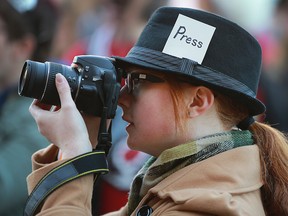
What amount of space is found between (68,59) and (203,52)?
2.54 meters

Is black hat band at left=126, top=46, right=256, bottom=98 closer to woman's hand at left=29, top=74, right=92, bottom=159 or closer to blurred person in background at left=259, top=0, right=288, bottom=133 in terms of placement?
woman's hand at left=29, top=74, right=92, bottom=159

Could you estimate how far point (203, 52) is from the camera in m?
2.59

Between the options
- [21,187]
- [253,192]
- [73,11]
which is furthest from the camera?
[73,11]

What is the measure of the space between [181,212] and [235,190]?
18 centimetres

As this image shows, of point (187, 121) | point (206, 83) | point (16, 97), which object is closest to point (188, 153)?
point (187, 121)

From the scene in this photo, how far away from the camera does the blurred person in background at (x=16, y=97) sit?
3641 mm

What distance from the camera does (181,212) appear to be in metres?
2.45

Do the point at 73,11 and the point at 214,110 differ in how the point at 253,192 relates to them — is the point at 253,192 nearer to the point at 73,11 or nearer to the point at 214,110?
the point at 214,110

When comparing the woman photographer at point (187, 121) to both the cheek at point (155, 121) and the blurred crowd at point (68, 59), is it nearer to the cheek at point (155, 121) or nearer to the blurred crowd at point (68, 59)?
the cheek at point (155, 121)

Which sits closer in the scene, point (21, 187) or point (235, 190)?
point (235, 190)

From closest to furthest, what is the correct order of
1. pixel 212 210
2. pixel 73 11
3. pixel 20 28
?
pixel 212 210 < pixel 20 28 < pixel 73 11

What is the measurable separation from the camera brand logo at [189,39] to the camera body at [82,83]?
0.20 metres

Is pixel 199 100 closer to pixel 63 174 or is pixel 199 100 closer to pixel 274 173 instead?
pixel 274 173

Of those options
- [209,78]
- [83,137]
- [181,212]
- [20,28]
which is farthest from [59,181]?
[20,28]
